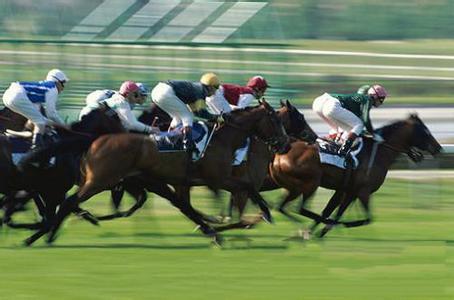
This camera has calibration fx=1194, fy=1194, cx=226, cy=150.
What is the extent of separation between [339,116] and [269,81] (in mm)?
8319

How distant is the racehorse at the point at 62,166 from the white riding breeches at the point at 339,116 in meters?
2.77

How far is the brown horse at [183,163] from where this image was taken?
445 inches

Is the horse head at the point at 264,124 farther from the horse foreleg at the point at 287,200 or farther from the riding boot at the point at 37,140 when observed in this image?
the riding boot at the point at 37,140

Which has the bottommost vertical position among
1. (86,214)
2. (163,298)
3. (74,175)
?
(86,214)

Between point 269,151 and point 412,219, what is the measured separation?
85.2 inches

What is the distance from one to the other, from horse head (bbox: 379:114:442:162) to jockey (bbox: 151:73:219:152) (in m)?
2.42

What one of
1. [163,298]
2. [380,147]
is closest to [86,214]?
[380,147]

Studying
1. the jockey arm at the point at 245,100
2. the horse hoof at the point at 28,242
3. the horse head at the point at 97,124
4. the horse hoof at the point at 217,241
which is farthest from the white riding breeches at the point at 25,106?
the jockey arm at the point at 245,100

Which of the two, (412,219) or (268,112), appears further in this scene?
(412,219)

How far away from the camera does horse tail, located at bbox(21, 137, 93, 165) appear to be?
11.6 metres

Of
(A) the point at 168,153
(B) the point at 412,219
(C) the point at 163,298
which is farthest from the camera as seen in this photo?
(B) the point at 412,219

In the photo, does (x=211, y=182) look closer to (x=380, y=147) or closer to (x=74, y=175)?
(x=74, y=175)

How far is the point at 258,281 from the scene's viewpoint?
30.7ft

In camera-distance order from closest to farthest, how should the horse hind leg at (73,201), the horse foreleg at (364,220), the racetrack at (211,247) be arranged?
the racetrack at (211,247) → the horse hind leg at (73,201) → the horse foreleg at (364,220)
